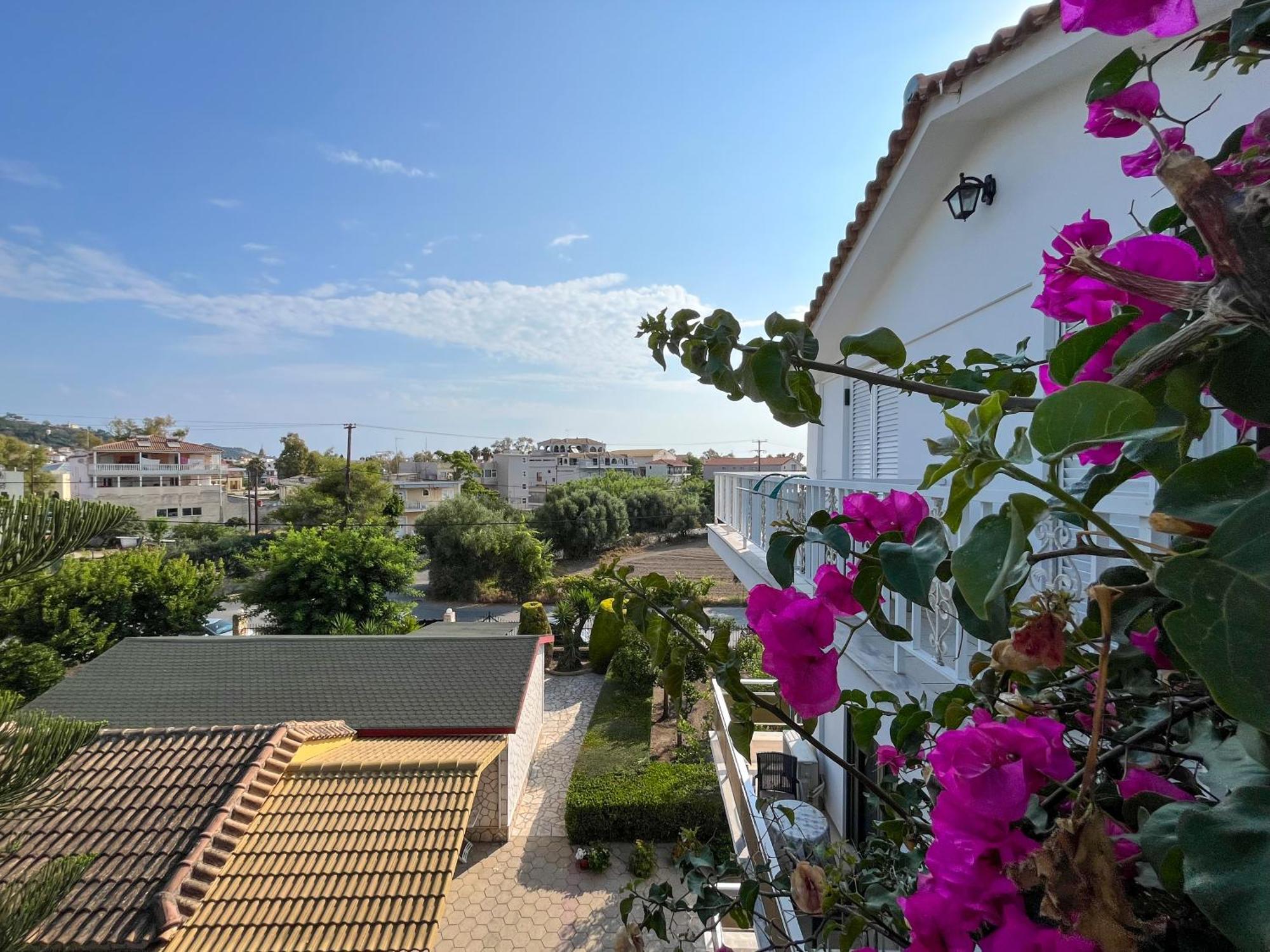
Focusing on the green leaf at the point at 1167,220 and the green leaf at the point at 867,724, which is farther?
the green leaf at the point at 867,724

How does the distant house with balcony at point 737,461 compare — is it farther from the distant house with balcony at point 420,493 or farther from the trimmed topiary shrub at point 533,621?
the trimmed topiary shrub at point 533,621

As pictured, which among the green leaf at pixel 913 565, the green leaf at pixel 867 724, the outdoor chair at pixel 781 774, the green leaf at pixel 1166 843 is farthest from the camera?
the outdoor chair at pixel 781 774

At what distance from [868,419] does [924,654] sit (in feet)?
13.3

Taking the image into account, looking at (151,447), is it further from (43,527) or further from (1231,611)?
(1231,611)

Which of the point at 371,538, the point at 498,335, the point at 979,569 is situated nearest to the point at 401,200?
the point at 371,538

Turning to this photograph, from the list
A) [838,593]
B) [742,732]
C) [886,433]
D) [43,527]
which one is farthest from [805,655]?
[886,433]

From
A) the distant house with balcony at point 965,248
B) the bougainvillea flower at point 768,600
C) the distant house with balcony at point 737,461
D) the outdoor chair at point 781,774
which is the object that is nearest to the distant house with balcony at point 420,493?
the distant house with balcony at point 737,461

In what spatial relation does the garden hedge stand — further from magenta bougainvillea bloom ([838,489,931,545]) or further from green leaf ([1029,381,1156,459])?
green leaf ([1029,381,1156,459])

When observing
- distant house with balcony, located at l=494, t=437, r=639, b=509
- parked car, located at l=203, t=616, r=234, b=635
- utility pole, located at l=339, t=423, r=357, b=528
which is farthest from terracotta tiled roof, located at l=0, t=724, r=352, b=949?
distant house with balcony, located at l=494, t=437, r=639, b=509

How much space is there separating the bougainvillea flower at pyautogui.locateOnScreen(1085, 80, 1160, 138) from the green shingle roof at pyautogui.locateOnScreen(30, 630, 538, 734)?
33.6ft

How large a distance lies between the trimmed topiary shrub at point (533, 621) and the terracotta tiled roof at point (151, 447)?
44.6 metres

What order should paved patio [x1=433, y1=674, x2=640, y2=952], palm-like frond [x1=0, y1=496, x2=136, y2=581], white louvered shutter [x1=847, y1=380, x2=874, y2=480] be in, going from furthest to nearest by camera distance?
paved patio [x1=433, y1=674, x2=640, y2=952] < white louvered shutter [x1=847, y1=380, x2=874, y2=480] < palm-like frond [x1=0, y1=496, x2=136, y2=581]

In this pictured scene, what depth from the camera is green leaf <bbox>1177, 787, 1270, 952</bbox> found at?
0.39 meters

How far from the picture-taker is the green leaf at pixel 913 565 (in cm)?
73
